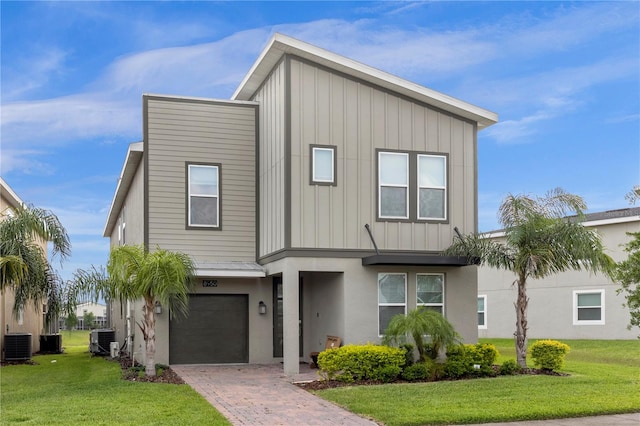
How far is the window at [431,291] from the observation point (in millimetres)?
18422

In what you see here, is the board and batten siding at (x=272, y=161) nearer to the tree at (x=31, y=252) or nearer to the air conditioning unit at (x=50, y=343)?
the tree at (x=31, y=252)

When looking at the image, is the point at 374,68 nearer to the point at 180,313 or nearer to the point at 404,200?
the point at 404,200

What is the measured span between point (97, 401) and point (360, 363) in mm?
5396

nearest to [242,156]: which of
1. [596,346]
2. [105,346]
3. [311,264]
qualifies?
[311,264]

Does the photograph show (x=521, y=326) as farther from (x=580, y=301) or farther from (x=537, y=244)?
(x=580, y=301)

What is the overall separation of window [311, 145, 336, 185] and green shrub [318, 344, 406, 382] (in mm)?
4031

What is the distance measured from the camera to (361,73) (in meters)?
18.1

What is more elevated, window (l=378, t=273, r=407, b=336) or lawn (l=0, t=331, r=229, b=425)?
window (l=378, t=273, r=407, b=336)

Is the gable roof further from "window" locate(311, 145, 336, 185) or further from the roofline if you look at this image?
the roofline

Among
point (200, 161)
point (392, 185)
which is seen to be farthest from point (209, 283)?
point (392, 185)

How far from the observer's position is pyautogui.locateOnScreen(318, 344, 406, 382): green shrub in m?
15.8

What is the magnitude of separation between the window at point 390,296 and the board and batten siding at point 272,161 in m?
2.61

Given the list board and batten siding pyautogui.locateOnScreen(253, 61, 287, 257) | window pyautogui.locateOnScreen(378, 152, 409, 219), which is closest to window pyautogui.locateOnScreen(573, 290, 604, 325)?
window pyautogui.locateOnScreen(378, 152, 409, 219)

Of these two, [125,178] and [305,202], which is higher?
[125,178]
